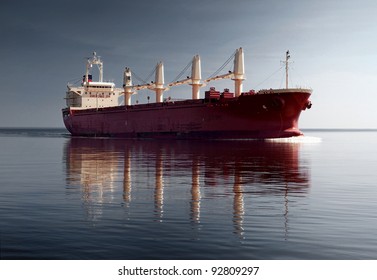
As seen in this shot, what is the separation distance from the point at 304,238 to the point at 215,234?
187 centimetres

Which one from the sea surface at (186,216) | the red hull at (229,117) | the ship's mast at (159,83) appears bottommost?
the sea surface at (186,216)

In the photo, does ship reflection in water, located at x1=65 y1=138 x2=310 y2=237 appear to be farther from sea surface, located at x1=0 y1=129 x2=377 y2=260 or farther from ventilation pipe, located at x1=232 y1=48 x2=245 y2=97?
ventilation pipe, located at x1=232 y1=48 x2=245 y2=97

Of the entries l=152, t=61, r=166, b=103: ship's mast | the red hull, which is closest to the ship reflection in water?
the red hull

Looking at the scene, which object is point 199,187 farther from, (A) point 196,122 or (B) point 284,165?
(A) point 196,122

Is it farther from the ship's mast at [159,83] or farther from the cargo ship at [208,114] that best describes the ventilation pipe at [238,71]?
the ship's mast at [159,83]

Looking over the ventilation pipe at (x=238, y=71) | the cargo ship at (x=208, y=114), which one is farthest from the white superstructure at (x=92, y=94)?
the ventilation pipe at (x=238, y=71)

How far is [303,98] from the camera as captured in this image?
2135 inches

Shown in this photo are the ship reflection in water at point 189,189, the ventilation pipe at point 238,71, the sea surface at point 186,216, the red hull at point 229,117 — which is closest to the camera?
the sea surface at point 186,216

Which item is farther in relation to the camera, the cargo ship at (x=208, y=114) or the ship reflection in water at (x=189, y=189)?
the cargo ship at (x=208, y=114)

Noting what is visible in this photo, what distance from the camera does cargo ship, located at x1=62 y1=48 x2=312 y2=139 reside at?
53.3 metres

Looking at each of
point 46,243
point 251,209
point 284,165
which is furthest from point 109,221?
point 284,165

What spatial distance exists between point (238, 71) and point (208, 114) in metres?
8.98

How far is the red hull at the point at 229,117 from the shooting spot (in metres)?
53.2

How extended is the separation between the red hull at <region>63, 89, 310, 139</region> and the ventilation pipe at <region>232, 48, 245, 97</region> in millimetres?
6684
